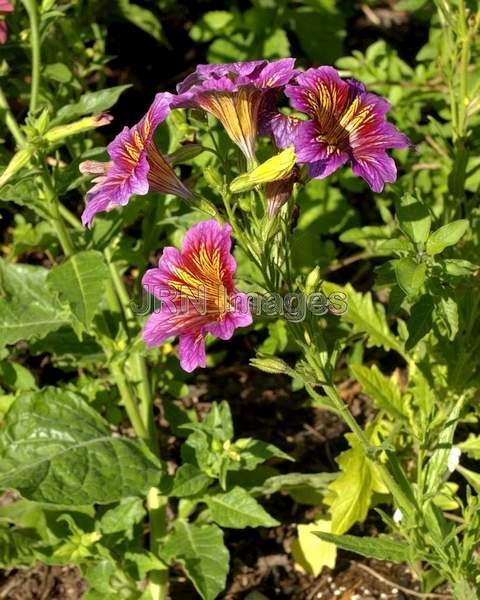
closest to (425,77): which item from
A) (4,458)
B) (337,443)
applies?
(337,443)

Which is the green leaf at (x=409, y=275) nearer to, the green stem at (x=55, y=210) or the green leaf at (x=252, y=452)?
the green leaf at (x=252, y=452)

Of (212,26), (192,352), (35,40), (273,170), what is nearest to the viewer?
(273,170)

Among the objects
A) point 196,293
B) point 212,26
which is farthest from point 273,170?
point 212,26

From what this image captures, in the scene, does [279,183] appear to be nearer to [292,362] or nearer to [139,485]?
[139,485]

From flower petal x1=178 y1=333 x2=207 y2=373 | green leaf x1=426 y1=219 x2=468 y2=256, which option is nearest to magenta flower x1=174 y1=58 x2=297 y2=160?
flower petal x1=178 y1=333 x2=207 y2=373

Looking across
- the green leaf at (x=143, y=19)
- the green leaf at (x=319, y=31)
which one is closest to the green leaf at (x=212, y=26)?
the green leaf at (x=143, y=19)

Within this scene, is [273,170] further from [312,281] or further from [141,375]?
[141,375]

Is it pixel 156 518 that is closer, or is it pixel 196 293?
pixel 196 293
